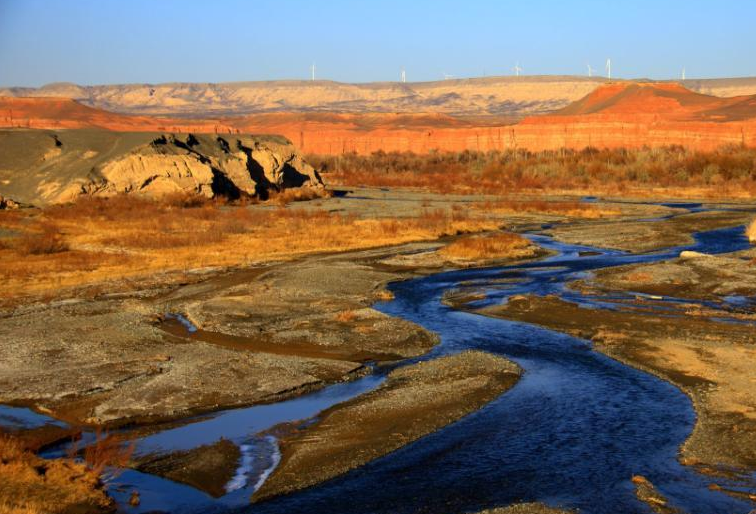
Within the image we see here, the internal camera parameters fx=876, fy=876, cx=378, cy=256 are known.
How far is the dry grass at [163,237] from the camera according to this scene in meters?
26.6

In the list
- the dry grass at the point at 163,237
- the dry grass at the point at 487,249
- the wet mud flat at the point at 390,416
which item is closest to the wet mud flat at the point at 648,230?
the dry grass at the point at 487,249

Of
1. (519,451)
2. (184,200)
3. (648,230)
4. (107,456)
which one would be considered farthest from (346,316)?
(184,200)

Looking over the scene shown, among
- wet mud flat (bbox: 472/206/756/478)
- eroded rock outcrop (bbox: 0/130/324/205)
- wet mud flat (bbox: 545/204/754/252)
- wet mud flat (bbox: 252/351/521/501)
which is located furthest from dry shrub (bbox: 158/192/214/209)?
wet mud flat (bbox: 252/351/521/501)

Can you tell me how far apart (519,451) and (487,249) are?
67.6 ft

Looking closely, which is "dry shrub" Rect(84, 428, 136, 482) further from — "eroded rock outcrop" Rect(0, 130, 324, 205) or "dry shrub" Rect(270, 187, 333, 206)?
"dry shrub" Rect(270, 187, 333, 206)

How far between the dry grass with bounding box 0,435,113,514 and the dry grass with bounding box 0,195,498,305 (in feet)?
42.1

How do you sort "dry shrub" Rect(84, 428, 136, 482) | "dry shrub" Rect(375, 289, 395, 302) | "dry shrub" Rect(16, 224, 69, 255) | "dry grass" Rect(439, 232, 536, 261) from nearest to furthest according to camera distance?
1. "dry shrub" Rect(84, 428, 136, 482)
2. "dry shrub" Rect(375, 289, 395, 302)
3. "dry shrub" Rect(16, 224, 69, 255)
4. "dry grass" Rect(439, 232, 536, 261)

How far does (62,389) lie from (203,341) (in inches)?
166

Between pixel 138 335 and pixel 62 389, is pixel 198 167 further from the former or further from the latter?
pixel 62 389

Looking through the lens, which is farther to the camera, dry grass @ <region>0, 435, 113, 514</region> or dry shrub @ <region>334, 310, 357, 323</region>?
dry shrub @ <region>334, 310, 357, 323</region>

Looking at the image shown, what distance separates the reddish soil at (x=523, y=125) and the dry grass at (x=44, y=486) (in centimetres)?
8643

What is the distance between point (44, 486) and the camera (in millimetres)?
10359

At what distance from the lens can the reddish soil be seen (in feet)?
315

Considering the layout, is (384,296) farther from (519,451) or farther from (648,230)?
(648,230)
